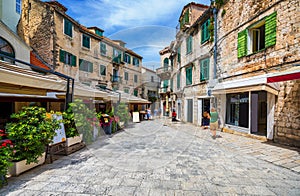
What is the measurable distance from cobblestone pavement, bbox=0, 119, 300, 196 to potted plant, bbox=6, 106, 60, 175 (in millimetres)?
228

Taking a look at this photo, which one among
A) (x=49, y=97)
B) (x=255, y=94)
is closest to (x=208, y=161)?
(x=255, y=94)

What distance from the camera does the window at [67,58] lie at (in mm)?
11195

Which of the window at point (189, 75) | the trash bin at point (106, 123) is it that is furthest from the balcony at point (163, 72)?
the trash bin at point (106, 123)

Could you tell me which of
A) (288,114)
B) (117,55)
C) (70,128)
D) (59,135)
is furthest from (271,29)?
(59,135)

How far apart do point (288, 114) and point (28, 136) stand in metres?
7.44

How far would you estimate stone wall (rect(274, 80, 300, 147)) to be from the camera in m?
5.17

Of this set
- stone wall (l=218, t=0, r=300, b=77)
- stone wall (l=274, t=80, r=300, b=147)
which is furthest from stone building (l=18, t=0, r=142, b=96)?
stone wall (l=274, t=80, r=300, b=147)

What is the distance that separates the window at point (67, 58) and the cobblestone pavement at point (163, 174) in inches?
359

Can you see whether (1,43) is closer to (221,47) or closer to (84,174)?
(84,174)

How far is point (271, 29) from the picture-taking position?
5938 mm

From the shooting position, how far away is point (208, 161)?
387cm

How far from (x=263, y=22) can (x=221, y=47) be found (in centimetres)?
242

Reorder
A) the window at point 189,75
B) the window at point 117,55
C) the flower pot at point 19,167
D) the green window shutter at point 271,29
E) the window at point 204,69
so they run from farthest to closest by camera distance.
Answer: the window at point 189,75 → the window at point 204,69 → the green window shutter at point 271,29 → the window at point 117,55 → the flower pot at point 19,167

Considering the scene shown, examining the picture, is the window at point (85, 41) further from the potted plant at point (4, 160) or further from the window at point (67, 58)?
the potted plant at point (4, 160)
